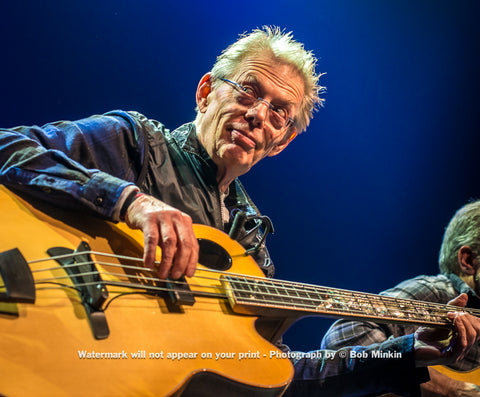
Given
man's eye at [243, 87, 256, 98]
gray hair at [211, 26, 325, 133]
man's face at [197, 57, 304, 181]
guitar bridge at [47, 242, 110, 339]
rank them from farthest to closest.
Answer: gray hair at [211, 26, 325, 133] < man's eye at [243, 87, 256, 98] < man's face at [197, 57, 304, 181] < guitar bridge at [47, 242, 110, 339]

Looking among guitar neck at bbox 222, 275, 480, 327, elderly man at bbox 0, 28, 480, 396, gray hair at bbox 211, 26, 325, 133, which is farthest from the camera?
gray hair at bbox 211, 26, 325, 133

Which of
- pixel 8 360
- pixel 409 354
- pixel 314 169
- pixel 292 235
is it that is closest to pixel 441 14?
pixel 314 169

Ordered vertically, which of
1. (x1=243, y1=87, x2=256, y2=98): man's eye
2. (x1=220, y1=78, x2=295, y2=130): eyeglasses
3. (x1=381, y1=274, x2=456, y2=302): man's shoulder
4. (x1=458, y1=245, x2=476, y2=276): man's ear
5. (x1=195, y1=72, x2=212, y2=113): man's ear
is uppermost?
(x1=195, y1=72, x2=212, y2=113): man's ear

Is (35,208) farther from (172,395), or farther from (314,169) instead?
(314,169)

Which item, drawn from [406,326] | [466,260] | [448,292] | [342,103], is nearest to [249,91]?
[406,326]

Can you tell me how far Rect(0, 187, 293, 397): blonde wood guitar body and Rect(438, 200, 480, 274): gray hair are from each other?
2.52 meters

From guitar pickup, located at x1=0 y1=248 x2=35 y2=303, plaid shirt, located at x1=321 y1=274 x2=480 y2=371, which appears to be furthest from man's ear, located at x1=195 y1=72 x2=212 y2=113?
plaid shirt, located at x1=321 y1=274 x2=480 y2=371

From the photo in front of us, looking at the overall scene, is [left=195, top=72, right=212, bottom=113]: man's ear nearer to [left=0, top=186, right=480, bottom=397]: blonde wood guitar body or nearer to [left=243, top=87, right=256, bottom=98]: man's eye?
[left=243, top=87, right=256, bottom=98]: man's eye

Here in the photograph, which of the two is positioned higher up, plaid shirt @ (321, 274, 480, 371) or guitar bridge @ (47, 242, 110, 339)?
plaid shirt @ (321, 274, 480, 371)

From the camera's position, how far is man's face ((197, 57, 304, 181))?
7.01 ft

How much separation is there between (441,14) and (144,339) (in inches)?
188

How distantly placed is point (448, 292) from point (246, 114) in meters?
2.06

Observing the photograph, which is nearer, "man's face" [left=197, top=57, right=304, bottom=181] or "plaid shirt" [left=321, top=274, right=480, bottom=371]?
"man's face" [left=197, top=57, right=304, bottom=181]

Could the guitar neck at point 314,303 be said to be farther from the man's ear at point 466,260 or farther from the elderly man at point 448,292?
the man's ear at point 466,260
